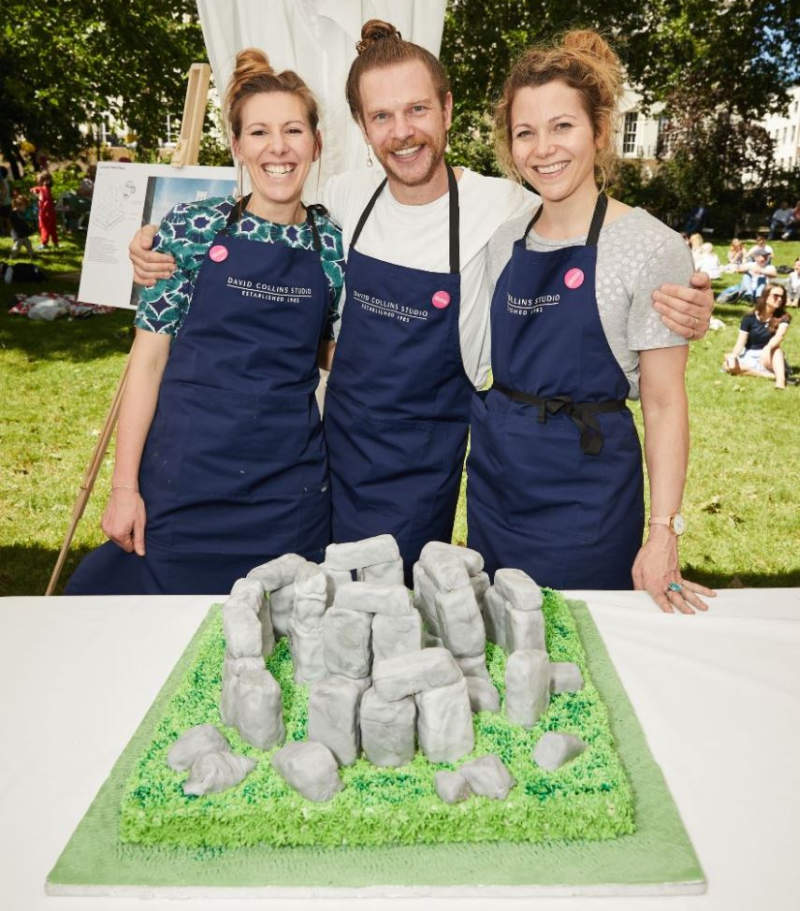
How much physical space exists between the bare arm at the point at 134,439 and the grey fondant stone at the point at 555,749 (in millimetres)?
1193

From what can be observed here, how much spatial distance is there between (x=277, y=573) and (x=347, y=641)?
0.27 meters

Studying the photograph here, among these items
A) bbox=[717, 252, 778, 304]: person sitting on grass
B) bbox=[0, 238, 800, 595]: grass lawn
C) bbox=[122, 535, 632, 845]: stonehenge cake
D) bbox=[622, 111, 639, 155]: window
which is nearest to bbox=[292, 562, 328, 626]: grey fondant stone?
bbox=[122, 535, 632, 845]: stonehenge cake

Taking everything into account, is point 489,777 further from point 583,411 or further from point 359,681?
point 583,411

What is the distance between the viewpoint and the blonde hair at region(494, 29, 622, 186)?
165 cm

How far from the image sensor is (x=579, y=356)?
1696 millimetres

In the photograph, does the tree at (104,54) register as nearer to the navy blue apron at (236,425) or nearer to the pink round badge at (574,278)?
the navy blue apron at (236,425)

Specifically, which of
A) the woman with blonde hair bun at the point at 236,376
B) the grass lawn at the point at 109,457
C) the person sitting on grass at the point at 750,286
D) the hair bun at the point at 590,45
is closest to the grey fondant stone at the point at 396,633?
the woman with blonde hair bun at the point at 236,376

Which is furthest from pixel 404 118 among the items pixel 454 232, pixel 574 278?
pixel 574 278

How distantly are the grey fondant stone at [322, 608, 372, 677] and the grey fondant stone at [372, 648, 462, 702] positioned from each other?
0.13ft

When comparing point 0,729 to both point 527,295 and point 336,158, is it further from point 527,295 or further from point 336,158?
point 336,158

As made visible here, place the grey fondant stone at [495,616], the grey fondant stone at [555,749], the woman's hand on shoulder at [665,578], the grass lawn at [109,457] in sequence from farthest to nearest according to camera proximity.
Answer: the grass lawn at [109,457] < the woman's hand on shoulder at [665,578] < the grey fondant stone at [495,616] < the grey fondant stone at [555,749]

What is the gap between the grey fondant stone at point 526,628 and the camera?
1.20 m

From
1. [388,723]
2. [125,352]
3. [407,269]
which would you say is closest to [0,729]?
[388,723]

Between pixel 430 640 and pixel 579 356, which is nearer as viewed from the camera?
pixel 430 640
